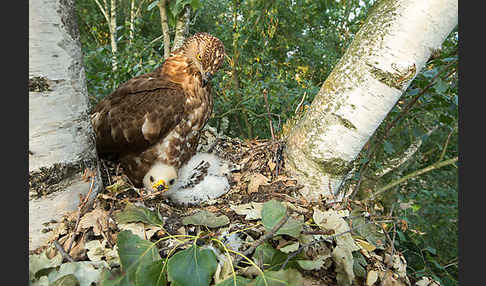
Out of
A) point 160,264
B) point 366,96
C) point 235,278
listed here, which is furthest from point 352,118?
point 160,264

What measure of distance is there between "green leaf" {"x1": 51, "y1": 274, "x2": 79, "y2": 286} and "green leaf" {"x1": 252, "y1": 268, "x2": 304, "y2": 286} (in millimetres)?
494

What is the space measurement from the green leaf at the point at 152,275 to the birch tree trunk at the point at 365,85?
0.78m

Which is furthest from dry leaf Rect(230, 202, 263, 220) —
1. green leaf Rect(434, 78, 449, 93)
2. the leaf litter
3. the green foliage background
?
green leaf Rect(434, 78, 449, 93)

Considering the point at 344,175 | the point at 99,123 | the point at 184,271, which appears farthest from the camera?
the point at 99,123

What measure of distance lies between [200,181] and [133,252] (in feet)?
3.33

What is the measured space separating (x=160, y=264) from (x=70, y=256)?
0.31m

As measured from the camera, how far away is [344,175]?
136 centimetres

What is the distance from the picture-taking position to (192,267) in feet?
2.63

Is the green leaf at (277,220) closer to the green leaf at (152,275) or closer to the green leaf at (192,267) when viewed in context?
the green leaf at (192,267)

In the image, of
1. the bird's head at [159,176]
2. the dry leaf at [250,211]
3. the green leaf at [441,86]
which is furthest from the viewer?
the bird's head at [159,176]

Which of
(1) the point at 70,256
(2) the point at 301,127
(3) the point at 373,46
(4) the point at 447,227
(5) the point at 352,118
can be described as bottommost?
(4) the point at 447,227

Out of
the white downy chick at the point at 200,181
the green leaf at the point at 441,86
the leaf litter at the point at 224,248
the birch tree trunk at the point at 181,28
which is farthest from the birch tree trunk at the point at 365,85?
the birch tree trunk at the point at 181,28

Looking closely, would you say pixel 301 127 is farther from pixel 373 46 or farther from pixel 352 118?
pixel 373 46

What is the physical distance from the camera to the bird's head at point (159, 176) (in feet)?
5.57
